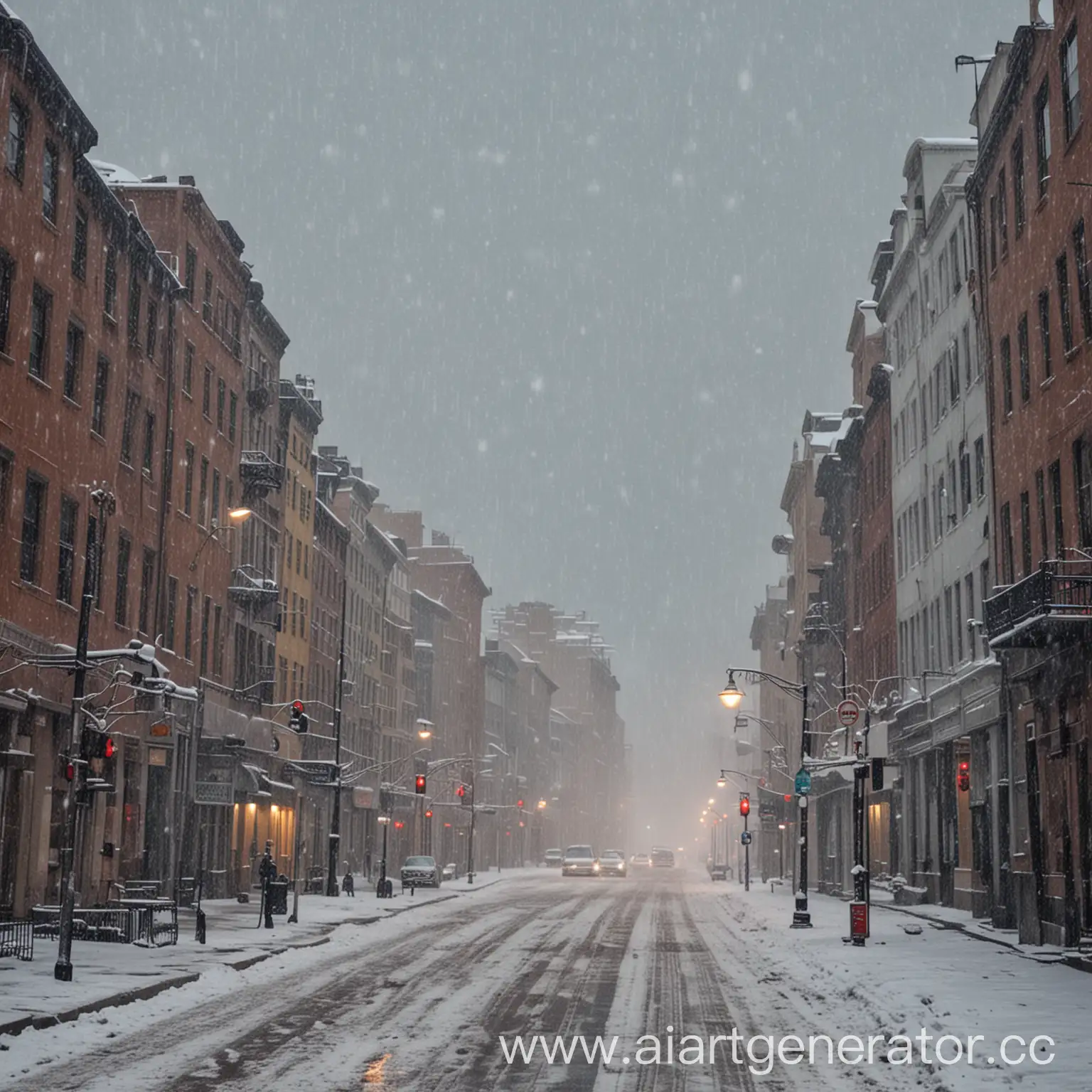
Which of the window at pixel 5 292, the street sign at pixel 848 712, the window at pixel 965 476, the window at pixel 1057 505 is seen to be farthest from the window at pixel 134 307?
the window at pixel 1057 505

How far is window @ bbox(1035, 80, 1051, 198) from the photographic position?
30.8 m

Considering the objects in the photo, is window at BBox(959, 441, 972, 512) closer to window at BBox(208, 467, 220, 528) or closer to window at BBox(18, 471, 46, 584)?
window at BBox(208, 467, 220, 528)

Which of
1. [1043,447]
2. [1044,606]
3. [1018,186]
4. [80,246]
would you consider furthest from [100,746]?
[1018,186]

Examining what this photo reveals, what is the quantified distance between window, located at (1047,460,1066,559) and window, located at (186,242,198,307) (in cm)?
2827

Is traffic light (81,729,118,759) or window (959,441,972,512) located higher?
window (959,441,972,512)

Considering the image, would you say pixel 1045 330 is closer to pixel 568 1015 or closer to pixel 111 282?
pixel 568 1015

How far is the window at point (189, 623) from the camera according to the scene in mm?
48781

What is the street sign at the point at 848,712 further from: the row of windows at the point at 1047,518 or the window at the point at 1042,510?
the window at the point at 1042,510

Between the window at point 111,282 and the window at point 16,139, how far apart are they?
21.1 ft

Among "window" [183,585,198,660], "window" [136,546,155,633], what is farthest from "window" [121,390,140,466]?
"window" [183,585,198,660]

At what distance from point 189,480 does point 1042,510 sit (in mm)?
27450

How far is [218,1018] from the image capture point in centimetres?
1894

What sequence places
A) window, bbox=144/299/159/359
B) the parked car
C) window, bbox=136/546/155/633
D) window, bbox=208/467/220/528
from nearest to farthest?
window, bbox=136/546/155/633 → window, bbox=144/299/159/359 → window, bbox=208/467/220/528 → the parked car

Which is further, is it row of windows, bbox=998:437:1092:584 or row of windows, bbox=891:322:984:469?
row of windows, bbox=891:322:984:469
